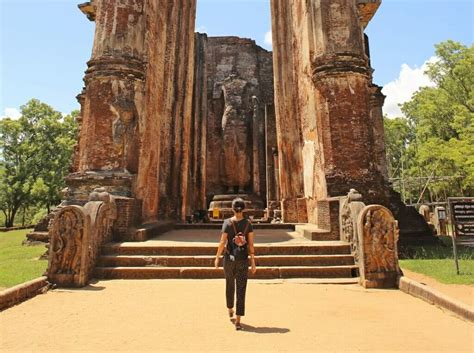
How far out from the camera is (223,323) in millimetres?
3346

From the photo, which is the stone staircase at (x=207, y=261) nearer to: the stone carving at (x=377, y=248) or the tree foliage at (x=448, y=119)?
the stone carving at (x=377, y=248)

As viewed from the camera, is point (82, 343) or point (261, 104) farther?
point (261, 104)

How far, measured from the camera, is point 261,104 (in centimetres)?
2331

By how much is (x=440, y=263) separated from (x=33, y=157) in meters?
30.9

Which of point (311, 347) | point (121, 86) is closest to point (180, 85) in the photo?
point (121, 86)

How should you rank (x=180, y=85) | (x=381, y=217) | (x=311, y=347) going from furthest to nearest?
(x=180, y=85)
(x=381, y=217)
(x=311, y=347)

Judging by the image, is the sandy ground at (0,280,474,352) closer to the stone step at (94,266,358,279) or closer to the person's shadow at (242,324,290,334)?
the person's shadow at (242,324,290,334)

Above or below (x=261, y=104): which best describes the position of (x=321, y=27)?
below

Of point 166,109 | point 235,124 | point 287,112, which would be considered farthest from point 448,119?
point 166,109

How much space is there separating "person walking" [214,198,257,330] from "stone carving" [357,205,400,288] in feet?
8.13

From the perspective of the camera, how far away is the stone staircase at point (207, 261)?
18.1 feet

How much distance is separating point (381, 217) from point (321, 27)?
212 inches

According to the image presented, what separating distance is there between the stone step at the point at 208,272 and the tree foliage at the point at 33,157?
81.2 feet

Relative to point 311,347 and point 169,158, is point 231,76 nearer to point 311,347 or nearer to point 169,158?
point 169,158
